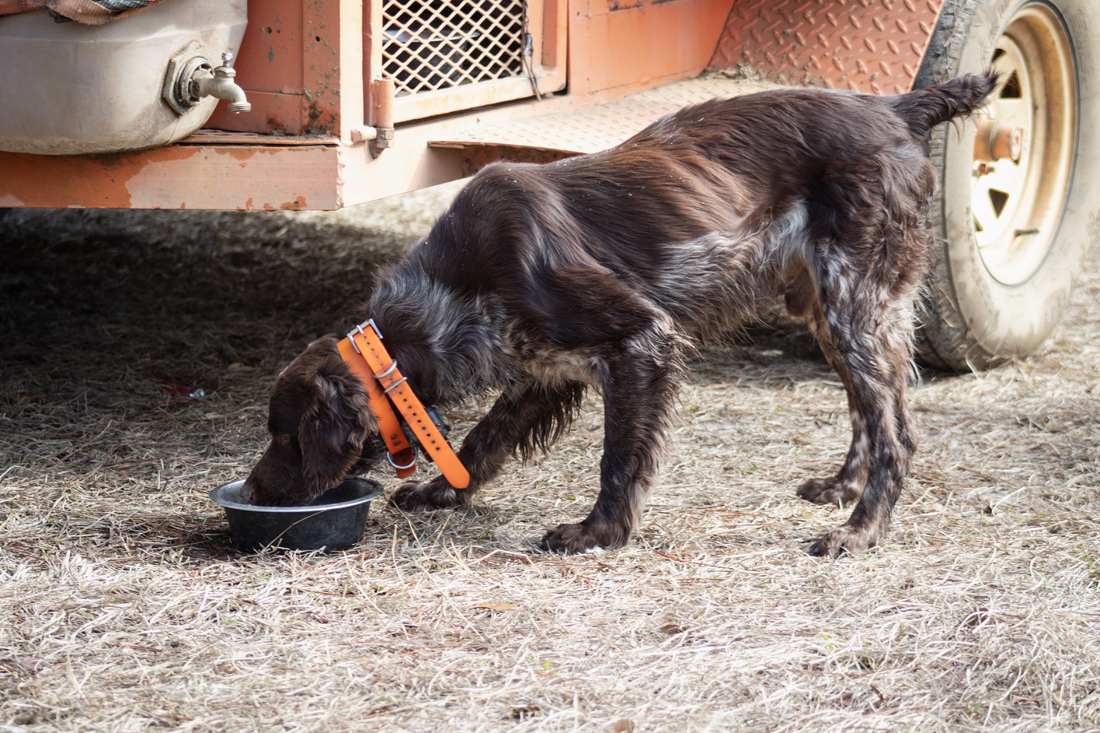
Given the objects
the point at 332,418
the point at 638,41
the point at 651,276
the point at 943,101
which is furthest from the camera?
the point at 638,41

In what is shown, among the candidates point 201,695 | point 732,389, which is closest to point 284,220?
point 732,389

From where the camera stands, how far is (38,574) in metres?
2.80

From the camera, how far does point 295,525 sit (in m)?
3.00

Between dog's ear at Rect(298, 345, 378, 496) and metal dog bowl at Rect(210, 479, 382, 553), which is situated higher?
dog's ear at Rect(298, 345, 378, 496)

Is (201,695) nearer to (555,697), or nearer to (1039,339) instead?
(555,697)


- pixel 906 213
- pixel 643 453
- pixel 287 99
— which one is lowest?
pixel 643 453

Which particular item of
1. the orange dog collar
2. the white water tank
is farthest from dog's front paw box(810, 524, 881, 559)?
the white water tank

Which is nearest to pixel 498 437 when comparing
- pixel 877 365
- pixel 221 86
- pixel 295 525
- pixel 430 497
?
pixel 430 497

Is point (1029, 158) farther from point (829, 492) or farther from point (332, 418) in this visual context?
point (332, 418)

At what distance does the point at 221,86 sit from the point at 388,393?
99cm

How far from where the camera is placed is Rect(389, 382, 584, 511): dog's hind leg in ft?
11.7

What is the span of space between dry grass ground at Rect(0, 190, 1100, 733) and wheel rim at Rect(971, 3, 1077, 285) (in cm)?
55

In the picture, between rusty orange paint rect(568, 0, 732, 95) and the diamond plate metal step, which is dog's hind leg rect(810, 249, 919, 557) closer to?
the diamond plate metal step

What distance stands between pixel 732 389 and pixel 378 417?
205 centimetres
